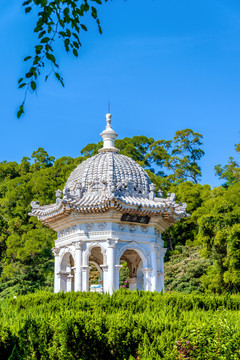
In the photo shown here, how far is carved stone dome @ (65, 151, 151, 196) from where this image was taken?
704 inches

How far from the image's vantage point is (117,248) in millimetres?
16984

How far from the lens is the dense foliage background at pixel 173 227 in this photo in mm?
29734

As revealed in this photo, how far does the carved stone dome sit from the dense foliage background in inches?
404

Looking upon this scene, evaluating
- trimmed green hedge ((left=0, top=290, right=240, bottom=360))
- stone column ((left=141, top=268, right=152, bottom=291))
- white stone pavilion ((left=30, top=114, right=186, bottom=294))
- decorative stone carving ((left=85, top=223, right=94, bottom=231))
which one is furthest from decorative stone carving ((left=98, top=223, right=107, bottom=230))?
trimmed green hedge ((left=0, top=290, right=240, bottom=360))

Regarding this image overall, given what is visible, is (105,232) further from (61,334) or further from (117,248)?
(61,334)

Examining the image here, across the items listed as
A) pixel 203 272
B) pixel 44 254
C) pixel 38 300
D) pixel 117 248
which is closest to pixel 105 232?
pixel 117 248

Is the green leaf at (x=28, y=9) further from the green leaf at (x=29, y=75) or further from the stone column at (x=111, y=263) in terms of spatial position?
the stone column at (x=111, y=263)

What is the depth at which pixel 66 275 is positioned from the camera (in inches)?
731

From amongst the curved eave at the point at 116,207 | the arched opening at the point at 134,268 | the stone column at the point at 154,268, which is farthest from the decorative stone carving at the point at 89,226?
the arched opening at the point at 134,268

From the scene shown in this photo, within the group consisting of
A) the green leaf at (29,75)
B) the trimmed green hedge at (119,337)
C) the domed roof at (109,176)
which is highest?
the domed roof at (109,176)

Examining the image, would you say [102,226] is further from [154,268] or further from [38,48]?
[38,48]

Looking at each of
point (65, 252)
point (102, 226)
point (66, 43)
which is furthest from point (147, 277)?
point (66, 43)

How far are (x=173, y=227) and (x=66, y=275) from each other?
22.7 meters

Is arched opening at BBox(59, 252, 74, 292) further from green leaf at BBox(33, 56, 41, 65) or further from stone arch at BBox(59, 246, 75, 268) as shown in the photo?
green leaf at BBox(33, 56, 41, 65)
